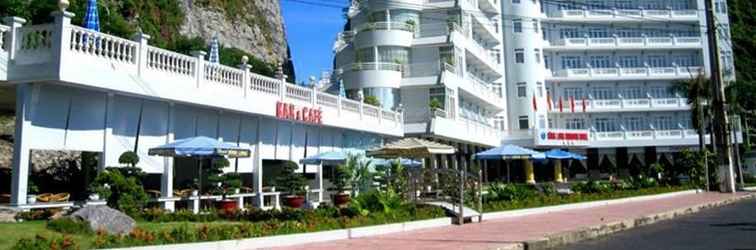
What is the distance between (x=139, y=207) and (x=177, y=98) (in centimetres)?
392

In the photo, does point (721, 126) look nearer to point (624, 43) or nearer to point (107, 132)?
point (107, 132)

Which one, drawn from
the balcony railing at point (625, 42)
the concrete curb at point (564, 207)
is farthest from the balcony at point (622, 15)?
the concrete curb at point (564, 207)

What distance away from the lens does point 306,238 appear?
12.7 m

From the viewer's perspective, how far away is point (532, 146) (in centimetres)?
5631

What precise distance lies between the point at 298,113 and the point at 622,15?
47.6 m

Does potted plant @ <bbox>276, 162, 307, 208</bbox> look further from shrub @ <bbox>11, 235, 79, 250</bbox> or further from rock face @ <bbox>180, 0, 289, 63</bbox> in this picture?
rock face @ <bbox>180, 0, 289, 63</bbox>

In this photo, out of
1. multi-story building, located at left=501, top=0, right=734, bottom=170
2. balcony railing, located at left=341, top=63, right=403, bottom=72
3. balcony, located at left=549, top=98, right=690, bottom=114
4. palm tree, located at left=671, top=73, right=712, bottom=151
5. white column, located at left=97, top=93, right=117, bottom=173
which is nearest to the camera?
white column, located at left=97, top=93, right=117, bottom=173

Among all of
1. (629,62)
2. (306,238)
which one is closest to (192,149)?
(306,238)

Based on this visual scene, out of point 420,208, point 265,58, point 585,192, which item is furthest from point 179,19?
point 420,208

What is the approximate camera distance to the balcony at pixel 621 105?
62.7 meters

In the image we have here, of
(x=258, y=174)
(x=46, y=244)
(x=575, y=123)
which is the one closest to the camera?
(x=46, y=244)

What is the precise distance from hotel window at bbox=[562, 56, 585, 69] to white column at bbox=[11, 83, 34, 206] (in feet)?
180

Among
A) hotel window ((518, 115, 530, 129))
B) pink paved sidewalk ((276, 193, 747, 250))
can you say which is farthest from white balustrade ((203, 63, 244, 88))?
hotel window ((518, 115, 530, 129))

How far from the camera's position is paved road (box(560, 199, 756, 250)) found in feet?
41.0
